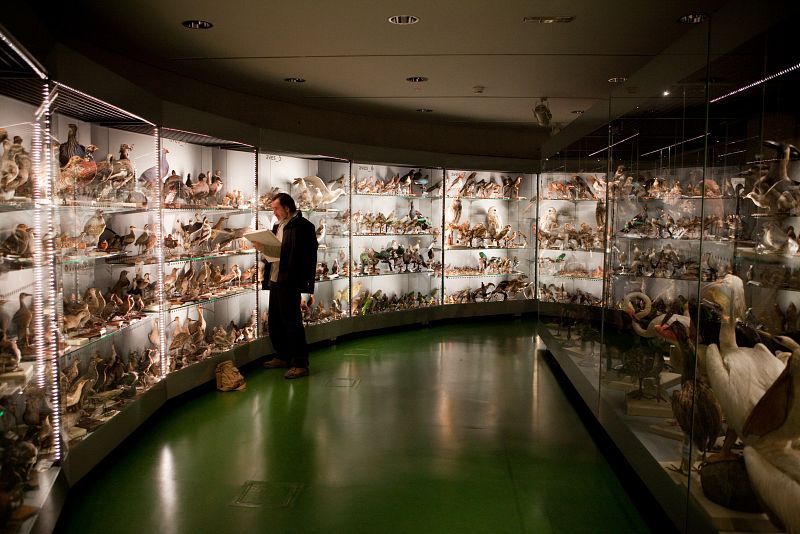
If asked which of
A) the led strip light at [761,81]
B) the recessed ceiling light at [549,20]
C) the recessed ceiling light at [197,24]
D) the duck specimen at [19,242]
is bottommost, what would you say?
the duck specimen at [19,242]

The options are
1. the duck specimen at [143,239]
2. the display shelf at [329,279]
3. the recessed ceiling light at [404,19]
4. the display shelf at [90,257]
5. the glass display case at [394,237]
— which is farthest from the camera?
the glass display case at [394,237]

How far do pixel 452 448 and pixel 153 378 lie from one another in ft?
7.57

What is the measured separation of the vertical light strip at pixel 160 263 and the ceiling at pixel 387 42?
97cm

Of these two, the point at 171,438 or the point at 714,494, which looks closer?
the point at 714,494

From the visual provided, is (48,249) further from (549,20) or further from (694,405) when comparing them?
(549,20)

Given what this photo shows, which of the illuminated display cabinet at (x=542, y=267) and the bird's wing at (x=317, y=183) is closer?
the illuminated display cabinet at (x=542, y=267)

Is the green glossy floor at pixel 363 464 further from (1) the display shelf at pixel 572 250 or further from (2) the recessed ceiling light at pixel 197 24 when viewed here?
(2) the recessed ceiling light at pixel 197 24

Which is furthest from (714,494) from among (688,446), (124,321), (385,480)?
(124,321)

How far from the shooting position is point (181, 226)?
18.2 feet

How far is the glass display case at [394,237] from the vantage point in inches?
322

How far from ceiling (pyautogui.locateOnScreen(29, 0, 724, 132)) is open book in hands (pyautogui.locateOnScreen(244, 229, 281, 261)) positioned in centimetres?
159

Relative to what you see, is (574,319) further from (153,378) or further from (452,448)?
(153,378)

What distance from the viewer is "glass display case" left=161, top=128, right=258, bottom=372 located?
5.36 m

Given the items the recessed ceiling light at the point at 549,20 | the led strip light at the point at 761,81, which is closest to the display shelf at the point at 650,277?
the led strip light at the point at 761,81
